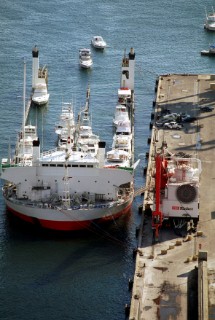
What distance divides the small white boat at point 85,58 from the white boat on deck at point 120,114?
26668 mm

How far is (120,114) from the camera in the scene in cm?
15712

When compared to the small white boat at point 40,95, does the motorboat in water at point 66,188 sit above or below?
below

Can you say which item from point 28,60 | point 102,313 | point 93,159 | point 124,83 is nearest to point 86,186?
point 93,159

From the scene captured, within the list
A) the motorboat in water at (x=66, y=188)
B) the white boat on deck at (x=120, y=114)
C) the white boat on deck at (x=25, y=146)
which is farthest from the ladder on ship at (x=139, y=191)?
the white boat on deck at (x=120, y=114)

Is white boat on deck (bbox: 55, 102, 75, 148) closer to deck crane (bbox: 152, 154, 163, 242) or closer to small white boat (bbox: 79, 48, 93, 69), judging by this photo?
deck crane (bbox: 152, 154, 163, 242)

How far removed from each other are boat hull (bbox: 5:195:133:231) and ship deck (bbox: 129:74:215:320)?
4345mm

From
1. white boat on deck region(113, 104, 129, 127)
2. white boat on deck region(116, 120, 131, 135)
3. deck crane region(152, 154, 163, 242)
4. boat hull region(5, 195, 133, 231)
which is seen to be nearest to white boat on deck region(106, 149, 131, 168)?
boat hull region(5, 195, 133, 231)

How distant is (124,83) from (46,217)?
52.5 metres

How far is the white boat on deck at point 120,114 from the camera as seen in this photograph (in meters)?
155

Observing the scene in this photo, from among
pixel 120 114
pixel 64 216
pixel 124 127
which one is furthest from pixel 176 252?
pixel 120 114

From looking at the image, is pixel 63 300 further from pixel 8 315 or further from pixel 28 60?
pixel 28 60

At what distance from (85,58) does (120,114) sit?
3412 centimetres

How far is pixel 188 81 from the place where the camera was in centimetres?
17500

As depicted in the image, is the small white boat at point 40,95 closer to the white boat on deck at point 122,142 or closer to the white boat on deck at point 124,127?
the white boat on deck at point 124,127
